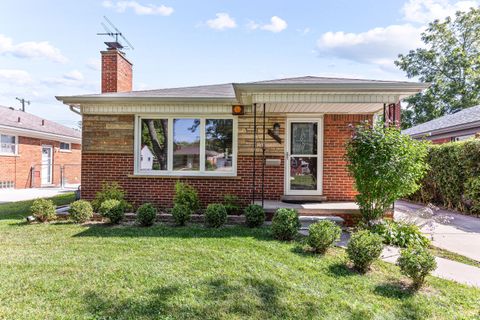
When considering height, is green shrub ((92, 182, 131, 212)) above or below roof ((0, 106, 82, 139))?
below

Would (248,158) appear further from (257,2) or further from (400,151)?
(257,2)

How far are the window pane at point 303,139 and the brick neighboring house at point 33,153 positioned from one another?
42.1 ft

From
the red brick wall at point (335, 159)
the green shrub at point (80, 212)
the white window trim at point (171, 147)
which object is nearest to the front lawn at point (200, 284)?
the green shrub at point (80, 212)

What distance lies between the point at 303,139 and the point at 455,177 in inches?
181

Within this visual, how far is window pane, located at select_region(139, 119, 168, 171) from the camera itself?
24.9 ft

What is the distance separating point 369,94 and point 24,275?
6.21 meters

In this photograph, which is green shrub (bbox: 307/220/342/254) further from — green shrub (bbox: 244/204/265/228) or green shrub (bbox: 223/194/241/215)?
green shrub (bbox: 223/194/241/215)

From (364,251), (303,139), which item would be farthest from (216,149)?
(364,251)

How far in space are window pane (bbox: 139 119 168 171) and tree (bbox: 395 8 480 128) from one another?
26477 mm

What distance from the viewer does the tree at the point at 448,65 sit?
25531 mm

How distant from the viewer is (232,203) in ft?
23.4

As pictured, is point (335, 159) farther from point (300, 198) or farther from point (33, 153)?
point (33, 153)

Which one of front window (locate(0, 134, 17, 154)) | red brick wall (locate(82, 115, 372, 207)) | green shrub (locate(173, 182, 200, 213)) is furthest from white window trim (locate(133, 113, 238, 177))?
front window (locate(0, 134, 17, 154))

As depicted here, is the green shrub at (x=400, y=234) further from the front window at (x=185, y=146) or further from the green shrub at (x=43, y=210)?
the green shrub at (x=43, y=210)
